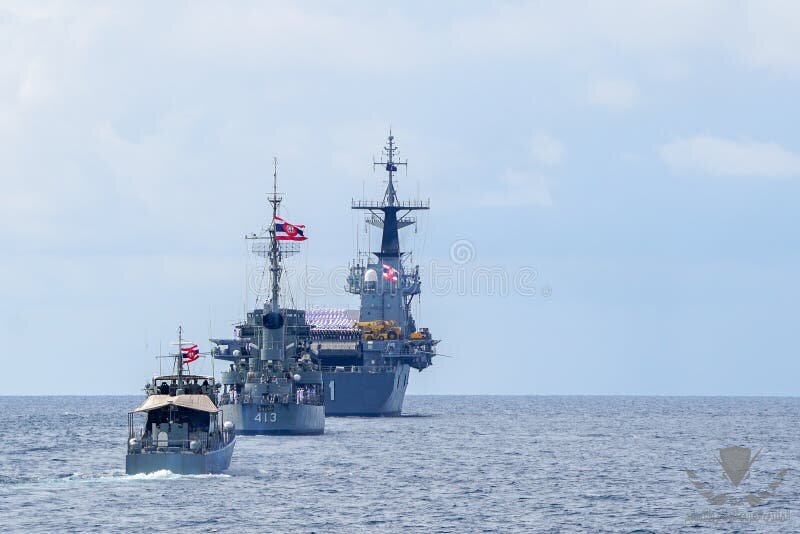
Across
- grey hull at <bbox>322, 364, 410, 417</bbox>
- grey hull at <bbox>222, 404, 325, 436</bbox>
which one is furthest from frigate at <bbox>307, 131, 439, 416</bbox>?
grey hull at <bbox>222, 404, 325, 436</bbox>

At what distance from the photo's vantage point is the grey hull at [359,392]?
16262 centimetres

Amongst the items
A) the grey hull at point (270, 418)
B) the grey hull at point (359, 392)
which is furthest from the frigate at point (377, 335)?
the grey hull at point (270, 418)

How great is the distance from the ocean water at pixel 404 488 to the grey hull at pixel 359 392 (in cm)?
3589

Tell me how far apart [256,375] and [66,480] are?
40939mm

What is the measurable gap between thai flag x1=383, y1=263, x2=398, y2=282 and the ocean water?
2296 inches

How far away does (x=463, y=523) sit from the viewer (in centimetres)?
6316

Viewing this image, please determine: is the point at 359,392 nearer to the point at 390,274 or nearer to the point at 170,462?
the point at 390,274

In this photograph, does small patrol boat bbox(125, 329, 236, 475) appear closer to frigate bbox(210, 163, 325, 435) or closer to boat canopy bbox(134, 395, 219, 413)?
boat canopy bbox(134, 395, 219, 413)

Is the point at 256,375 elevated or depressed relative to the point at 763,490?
elevated

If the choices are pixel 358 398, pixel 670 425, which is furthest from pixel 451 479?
pixel 670 425

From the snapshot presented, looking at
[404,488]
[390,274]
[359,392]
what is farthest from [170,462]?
[390,274]

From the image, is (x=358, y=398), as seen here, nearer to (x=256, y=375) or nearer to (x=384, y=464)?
(x=256, y=375)

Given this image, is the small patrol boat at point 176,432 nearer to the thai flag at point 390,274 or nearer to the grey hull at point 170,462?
the grey hull at point 170,462

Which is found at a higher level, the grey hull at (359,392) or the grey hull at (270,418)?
the grey hull at (359,392)
